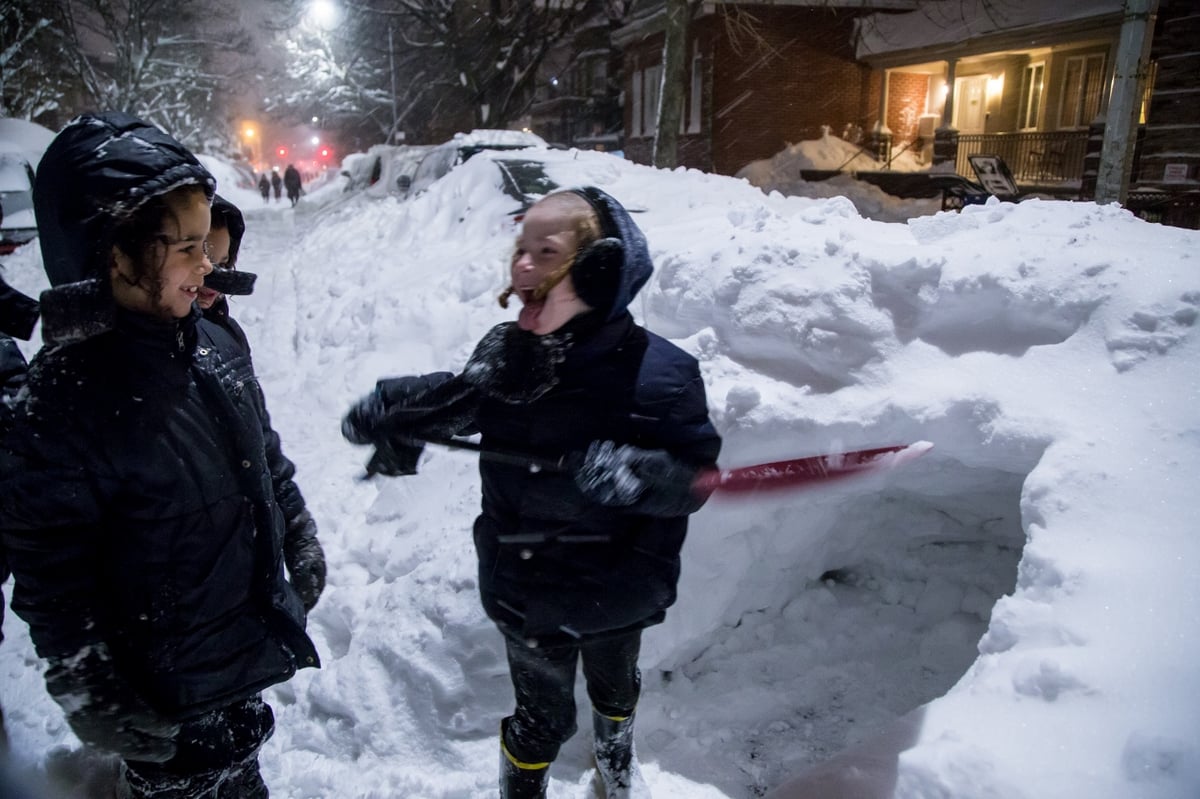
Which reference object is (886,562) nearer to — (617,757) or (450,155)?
(617,757)

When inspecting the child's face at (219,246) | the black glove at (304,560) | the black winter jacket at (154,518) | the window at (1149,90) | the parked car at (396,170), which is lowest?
the black glove at (304,560)

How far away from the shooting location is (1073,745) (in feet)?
5.72

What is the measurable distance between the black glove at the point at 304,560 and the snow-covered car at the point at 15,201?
41.4 feet

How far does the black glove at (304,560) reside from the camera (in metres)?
2.35

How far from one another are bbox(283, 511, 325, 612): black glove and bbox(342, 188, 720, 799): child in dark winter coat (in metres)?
0.47

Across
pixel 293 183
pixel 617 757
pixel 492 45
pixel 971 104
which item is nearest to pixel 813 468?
pixel 617 757

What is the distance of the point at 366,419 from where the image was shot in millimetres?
2098

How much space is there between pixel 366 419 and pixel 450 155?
10834mm

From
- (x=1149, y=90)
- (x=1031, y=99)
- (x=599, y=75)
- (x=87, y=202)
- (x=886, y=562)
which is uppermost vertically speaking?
(x=599, y=75)

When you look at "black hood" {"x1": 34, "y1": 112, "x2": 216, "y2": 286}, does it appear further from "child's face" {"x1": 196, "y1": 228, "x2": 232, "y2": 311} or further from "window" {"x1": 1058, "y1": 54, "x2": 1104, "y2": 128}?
"window" {"x1": 1058, "y1": 54, "x2": 1104, "y2": 128}

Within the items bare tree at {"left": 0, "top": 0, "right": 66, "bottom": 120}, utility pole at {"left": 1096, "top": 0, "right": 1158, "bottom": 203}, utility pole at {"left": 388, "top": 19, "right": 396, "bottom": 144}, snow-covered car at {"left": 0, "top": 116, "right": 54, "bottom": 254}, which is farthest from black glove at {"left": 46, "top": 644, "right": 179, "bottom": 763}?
bare tree at {"left": 0, "top": 0, "right": 66, "bottom": 120}

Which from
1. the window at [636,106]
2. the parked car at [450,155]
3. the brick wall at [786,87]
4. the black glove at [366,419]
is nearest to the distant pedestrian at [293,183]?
the window at [636,106]

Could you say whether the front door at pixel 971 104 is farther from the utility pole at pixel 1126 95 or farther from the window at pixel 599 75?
the window at pixel 599 75

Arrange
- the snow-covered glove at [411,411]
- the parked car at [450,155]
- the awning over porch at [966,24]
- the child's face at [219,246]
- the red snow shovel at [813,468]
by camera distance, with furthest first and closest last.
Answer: the awning over porch at [966,24] < the parked car at [450,155] < the red snow shovel at [813,468] < the child's face at [219,246] < the snow-covered glove at [411,411]
